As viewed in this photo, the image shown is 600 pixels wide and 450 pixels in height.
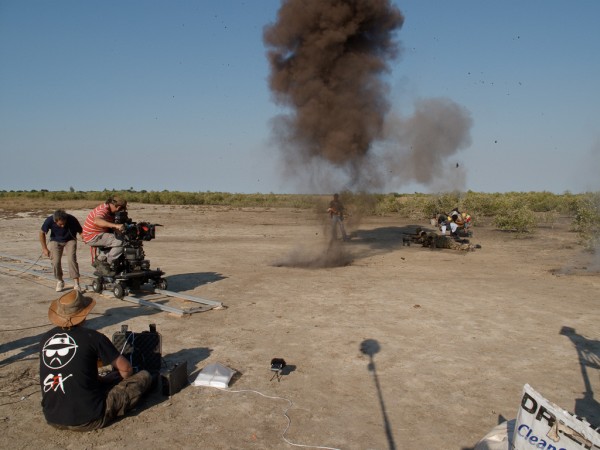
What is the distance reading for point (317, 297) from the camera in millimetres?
9945

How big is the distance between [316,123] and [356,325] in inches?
303

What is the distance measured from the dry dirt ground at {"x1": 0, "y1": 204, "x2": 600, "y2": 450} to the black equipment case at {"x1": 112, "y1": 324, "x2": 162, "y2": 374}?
0.39 metres

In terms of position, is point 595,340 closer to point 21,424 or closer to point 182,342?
point 182,342

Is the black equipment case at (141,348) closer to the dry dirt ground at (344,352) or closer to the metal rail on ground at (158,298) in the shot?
the dry dirt ground at (344,352)

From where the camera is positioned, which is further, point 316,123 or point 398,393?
point 316,123

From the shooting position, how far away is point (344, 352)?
21.7ft

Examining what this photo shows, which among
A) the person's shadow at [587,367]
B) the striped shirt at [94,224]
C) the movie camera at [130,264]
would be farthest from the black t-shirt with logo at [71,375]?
the striped shirt at [94,224]

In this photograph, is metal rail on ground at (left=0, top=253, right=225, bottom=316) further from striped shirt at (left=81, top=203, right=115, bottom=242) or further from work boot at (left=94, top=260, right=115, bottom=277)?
striped shirt at (left=81, top=203, right=115, bottom=242)

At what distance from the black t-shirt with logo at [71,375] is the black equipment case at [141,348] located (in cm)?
102

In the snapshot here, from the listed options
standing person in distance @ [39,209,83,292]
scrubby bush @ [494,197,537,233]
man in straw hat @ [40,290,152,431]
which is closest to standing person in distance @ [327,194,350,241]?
standing person in distance @ [39,209,83,292]

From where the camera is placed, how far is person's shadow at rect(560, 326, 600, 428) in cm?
489

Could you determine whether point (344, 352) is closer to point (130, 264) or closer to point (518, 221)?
point (130, 264)

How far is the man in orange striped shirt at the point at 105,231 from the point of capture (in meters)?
9.74

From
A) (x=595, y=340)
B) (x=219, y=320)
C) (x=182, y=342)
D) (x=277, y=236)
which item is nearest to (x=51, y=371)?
(x=182, y=342)
